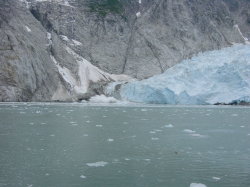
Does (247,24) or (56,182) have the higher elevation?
(247,24)

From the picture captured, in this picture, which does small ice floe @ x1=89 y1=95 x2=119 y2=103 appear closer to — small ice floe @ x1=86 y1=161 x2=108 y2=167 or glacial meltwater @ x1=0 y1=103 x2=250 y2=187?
glacial meltwater @ x1=0 y1=103 x2=250 y2=187

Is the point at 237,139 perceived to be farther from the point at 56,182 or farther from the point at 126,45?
the point at 126,45

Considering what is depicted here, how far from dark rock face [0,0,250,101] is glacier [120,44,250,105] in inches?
323

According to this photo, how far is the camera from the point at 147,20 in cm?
5116

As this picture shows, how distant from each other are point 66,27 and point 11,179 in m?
41.6

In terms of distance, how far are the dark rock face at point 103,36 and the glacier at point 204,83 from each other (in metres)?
8.20

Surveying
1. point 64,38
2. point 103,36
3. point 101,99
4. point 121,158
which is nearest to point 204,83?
point 101,99

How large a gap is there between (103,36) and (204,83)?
19.8m

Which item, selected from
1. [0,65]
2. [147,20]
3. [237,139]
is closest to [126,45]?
[147,20]

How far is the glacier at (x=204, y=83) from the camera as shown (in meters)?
30.5

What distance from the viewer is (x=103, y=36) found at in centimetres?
4862

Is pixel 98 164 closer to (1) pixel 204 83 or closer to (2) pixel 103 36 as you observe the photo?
(1) pixel 204 83

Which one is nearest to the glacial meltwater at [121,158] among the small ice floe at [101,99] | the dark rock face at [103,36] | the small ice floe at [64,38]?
the dark rock face at [103,36]

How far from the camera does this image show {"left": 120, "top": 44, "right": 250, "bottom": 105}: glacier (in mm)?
30531
